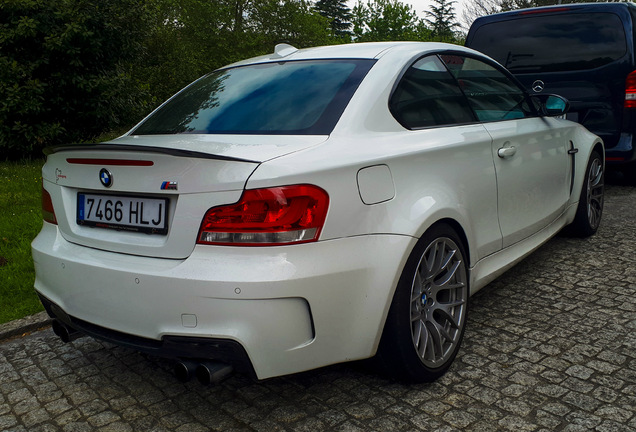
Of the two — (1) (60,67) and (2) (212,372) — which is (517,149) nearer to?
(2) (212,372)

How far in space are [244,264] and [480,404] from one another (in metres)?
1.27

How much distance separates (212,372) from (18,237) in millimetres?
4159

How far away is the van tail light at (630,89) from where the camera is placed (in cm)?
695

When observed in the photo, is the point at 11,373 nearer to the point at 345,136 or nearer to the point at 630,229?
the point at 345,136

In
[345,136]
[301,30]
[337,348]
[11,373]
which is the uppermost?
[301,30]

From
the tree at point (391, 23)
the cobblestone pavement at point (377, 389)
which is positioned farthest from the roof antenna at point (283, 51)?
the tree at point (391, 23)

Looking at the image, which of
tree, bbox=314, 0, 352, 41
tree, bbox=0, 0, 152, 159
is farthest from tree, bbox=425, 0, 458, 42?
tree, bbox=0, 0, 152, 159

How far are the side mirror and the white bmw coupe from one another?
48.7 inches

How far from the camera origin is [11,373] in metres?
3.36

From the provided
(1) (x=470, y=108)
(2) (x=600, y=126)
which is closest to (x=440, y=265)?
(1) (x=470, y=108)

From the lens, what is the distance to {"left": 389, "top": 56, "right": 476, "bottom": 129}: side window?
315cm

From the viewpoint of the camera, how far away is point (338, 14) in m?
70.8

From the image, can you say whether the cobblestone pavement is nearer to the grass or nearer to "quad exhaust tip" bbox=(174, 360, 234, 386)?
"quad exhaust tip" bbox=(174, 360, 234, 386)

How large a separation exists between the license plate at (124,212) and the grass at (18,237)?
1644mm
